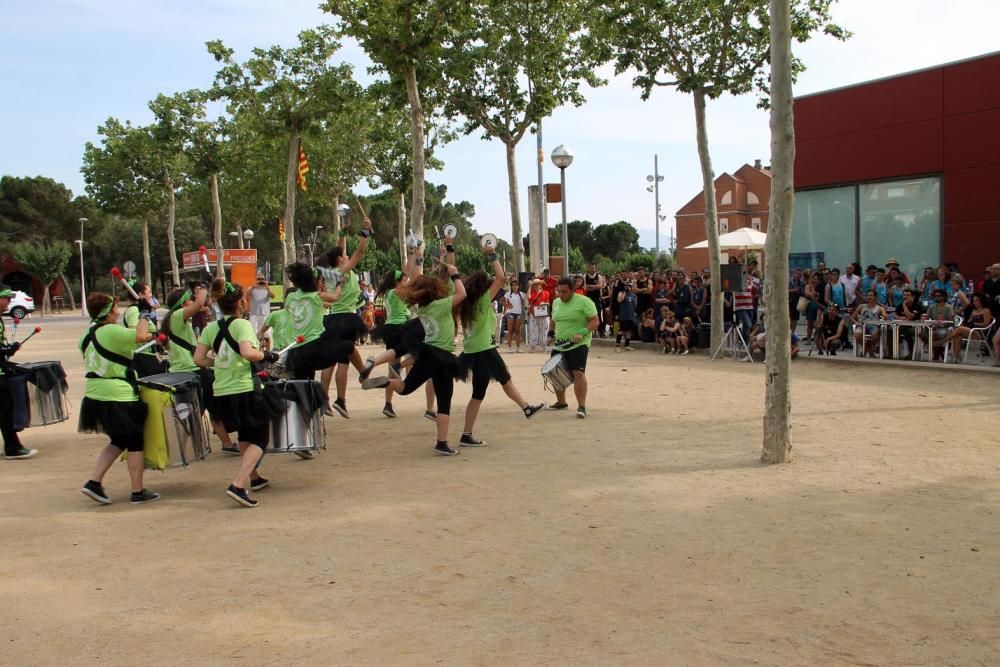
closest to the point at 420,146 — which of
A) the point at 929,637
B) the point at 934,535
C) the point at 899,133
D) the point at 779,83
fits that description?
the point at 899,133

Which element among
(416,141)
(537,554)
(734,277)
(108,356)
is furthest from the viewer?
(416,141)

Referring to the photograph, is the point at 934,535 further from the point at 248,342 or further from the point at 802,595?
the point at 248,342

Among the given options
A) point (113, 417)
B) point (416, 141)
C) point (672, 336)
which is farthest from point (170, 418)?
point (416, 141)

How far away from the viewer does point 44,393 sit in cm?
1017

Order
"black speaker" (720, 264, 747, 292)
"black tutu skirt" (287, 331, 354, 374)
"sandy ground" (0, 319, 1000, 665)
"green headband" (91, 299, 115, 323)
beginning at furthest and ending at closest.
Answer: "black speaker" (720, 264, 747, 292)
"black tutu skirt" (287, 331, 354, 374)
"green headband" (91, 299, 115, 323)
"sandy ground" (0, 319, 1000, 665)

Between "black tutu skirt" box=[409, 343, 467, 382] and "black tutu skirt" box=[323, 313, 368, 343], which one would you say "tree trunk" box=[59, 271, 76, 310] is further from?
"black tutu skirt" box=[409, 343, 467, 382]

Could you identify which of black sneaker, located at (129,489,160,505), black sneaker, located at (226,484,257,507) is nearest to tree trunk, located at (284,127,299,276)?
black sneaker, located at (129,489,160,505)

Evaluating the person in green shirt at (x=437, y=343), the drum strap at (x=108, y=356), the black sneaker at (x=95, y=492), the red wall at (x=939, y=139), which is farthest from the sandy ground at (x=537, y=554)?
the red wall at (x=939, y=139)

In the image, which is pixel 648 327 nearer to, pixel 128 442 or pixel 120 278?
pixel 120 278

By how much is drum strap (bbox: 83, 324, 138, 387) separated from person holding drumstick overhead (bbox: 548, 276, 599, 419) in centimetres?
511

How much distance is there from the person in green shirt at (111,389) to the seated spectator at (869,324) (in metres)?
12.4

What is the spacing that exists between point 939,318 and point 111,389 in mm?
12900

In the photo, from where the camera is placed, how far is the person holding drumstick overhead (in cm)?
1108

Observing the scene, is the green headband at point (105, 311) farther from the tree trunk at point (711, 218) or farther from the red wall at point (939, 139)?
the red wall at point (939, 139)
